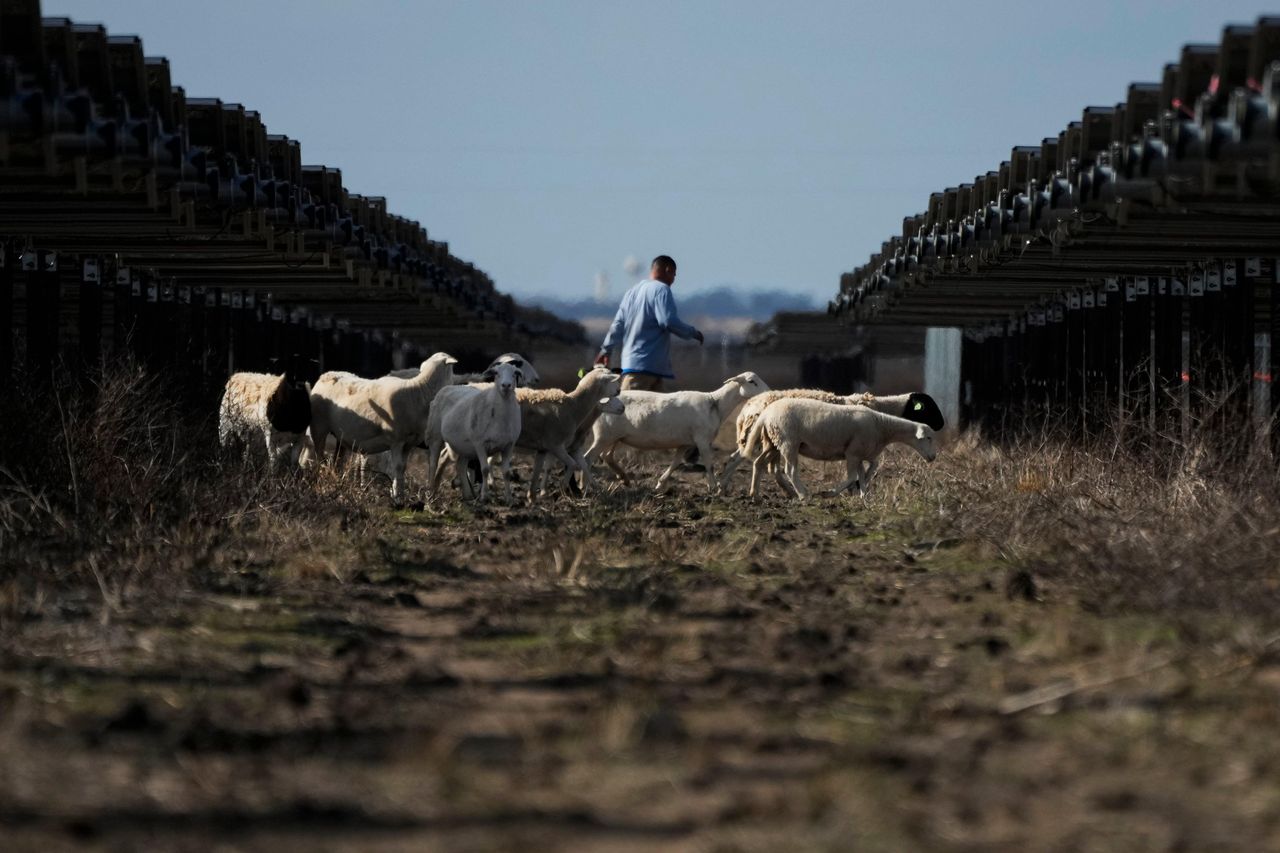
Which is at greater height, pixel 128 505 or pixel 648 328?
pixel 648 328

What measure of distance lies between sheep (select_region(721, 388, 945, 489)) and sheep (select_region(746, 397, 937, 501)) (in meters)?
0.41

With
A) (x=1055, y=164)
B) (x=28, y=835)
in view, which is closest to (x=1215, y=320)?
(x=1055, y=164)

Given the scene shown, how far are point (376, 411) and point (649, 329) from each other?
4037 millimetres

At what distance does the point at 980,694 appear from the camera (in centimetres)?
783

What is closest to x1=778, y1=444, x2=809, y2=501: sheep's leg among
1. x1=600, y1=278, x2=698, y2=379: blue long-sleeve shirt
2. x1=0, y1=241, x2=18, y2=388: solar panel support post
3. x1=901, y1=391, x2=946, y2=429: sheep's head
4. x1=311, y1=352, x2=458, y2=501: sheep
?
x1=600, y1=278, x2=698, y2=379: blue long-sleeve shirt

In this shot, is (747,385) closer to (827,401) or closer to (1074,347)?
(827,401)

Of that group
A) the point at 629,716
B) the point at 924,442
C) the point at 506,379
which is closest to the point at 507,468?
the point at 506,379

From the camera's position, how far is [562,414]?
19.2m

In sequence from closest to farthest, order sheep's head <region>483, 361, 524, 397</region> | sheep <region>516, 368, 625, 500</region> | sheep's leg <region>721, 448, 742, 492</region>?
1. sheep's head <region>483, 361, 524, 397</region>
2. sheep <region>516, 368, 625, 500</region>
3. sheep's leg <region>721, 448, 742, 492</region>

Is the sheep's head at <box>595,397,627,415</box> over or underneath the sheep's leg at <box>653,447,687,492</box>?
over

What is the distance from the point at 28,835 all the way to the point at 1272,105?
715cm

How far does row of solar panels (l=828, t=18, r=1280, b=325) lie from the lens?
11391 mm

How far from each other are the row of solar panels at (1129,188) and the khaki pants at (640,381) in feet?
11.2

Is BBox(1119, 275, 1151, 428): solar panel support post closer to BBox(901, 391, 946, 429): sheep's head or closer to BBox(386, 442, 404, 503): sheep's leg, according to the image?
BBox(901, 391, 946, 429): sheep's head
